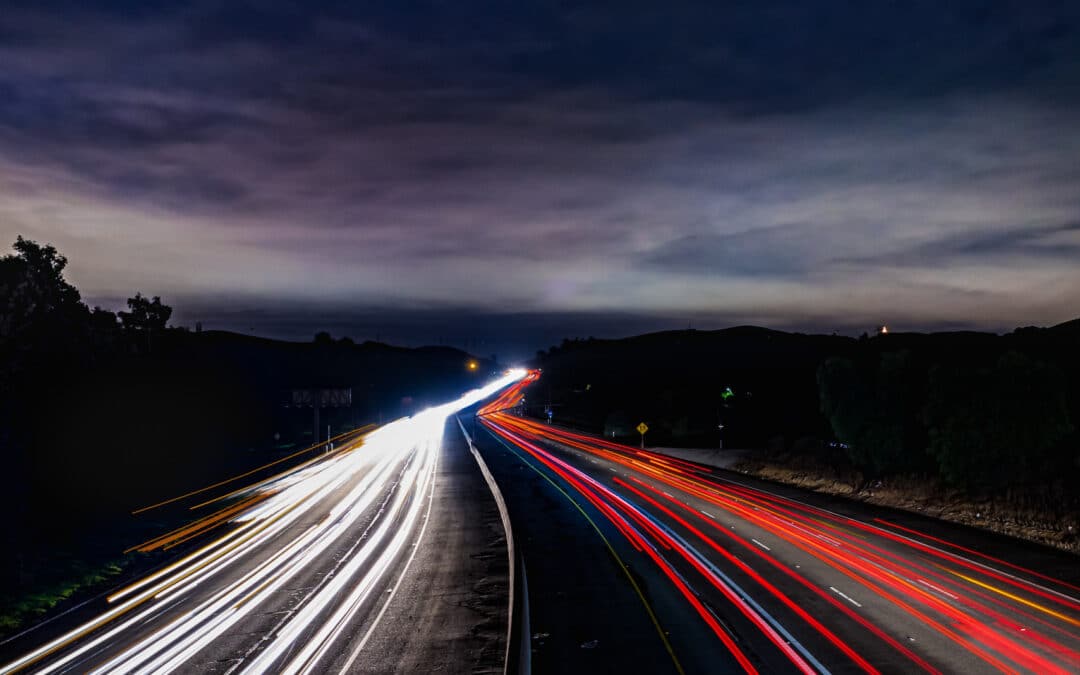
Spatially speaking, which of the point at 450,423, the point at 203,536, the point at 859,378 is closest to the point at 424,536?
the point at 203,536

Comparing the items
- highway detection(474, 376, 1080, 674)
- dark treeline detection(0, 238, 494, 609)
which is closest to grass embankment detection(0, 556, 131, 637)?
dark treeline detection(0, 238, 494, 609)

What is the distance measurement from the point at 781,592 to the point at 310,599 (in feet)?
44.9

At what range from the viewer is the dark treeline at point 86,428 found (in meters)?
43.8

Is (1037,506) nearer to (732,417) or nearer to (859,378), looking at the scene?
(859,378)

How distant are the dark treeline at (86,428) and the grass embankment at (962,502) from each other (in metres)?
35.9

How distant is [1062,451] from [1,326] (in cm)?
6343

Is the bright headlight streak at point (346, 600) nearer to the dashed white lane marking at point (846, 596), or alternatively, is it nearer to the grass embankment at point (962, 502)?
the dashed white lane marking at point (846, 596)

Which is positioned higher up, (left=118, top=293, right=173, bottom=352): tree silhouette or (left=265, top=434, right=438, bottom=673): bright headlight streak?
(left=118, top=293, right=173, bottom=352): tree silhouette

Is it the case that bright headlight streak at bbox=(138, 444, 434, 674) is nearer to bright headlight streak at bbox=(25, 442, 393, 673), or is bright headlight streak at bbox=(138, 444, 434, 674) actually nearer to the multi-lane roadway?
the multi-lane roadway

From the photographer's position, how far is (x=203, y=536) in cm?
3109

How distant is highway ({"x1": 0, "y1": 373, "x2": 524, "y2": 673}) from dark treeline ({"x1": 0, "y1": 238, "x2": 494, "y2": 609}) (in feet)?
24.4

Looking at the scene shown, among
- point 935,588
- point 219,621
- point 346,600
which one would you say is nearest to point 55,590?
point 219,621

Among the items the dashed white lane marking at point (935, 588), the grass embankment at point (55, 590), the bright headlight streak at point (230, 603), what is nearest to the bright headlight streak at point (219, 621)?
the bright headlight streak at point (230, 603)

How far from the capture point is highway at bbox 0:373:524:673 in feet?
53.7
